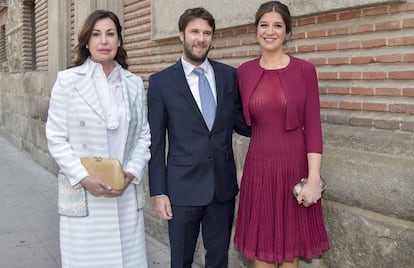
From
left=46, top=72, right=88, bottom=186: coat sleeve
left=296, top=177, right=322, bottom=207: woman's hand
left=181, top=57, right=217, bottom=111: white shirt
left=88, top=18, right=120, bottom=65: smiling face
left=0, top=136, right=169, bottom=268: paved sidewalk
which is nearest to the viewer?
left=296, top=177, right=322, bottom=207: woman's hand

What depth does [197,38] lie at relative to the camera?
2549 mm

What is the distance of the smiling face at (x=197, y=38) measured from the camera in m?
2.55

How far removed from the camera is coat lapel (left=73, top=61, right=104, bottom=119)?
2.47 metres

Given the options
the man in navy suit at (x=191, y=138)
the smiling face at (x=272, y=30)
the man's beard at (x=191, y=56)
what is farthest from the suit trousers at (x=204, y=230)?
the smiling face at (x=272, y=30)

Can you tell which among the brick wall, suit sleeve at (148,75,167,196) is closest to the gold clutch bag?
suit sleeve at (148,75,167,196)

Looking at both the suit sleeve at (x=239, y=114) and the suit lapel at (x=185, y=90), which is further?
the suit sleeve at (x=239, y=114)

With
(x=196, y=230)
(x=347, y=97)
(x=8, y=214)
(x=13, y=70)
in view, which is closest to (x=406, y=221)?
(x=347, y=97)

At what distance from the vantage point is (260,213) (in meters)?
2.50

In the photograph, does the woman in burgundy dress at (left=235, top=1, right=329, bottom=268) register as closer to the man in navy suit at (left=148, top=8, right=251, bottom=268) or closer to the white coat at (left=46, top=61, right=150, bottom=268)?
the man in navy suit at (left=148, top=8, right=251, bottom=268)

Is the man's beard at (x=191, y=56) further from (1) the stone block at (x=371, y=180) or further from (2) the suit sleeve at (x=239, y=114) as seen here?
(1) the stone block at (x=371, y=180)

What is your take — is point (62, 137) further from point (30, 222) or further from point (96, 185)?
point (30, 222)

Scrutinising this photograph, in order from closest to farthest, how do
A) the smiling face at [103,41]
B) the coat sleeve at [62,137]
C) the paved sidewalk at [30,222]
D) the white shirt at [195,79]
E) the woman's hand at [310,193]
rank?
the woman's hand at [310,193] → the coat sleeve at [62,137] → the smiling face at [103,41] → the white shirt at [195,79] → the paved sidewalk at [30,222]

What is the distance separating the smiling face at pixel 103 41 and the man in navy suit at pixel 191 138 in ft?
0.94

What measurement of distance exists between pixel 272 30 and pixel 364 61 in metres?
0.70
